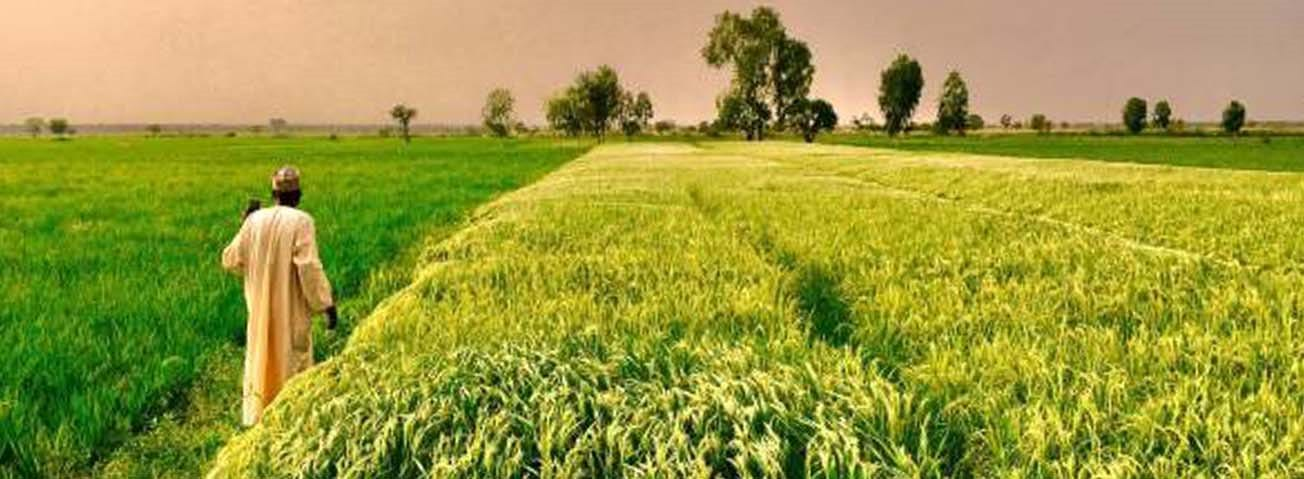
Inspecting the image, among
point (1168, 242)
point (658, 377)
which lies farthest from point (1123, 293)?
point (1168, 242)

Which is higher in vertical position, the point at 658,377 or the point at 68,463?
the point at 658,377

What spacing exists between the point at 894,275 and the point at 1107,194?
13879 mm

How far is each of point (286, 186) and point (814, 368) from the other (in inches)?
140

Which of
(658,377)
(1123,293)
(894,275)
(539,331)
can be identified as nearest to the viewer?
(658,377)

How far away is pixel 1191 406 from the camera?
381cm

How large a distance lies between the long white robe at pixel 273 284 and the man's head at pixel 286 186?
79mm

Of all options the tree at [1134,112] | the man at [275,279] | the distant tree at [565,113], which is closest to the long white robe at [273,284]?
the man at [275,279]

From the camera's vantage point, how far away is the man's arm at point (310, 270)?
5.98 meters

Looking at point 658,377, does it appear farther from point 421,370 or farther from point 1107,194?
point 1107,194

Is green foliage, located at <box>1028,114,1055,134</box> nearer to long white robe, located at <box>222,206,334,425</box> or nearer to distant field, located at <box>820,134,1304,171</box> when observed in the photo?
distant field, located at <box>820,134,1304,171</box>

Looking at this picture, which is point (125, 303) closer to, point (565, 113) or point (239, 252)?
point (239, 252)

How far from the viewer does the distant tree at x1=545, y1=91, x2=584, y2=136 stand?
135m

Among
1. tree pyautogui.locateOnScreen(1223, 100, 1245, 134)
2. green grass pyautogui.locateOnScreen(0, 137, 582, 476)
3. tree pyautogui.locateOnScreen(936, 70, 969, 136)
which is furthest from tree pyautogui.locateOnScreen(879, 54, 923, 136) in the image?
green grass pyautogui.locateOnScreen(0, 137, 582, 476)

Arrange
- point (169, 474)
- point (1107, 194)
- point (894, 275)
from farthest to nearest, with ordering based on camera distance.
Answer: point (1107, 194) < point (894, 275) < point (169, 474)
